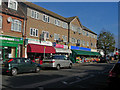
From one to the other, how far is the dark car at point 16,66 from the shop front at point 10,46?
6.79 m

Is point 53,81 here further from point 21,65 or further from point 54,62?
point 54,62

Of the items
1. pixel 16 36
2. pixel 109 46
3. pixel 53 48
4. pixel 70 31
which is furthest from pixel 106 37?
pixel 16 36

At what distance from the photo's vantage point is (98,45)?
51.1 meters

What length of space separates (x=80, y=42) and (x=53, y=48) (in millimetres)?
13985

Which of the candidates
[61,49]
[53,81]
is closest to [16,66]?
[53,81]

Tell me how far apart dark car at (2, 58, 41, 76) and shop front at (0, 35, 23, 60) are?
22.3ft

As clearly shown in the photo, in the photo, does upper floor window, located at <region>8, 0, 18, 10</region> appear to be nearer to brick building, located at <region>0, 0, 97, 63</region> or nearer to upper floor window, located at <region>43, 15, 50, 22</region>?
brick building, located at <region>0, 0, 97, 63</region>

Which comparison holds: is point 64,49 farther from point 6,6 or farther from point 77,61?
point 6,6

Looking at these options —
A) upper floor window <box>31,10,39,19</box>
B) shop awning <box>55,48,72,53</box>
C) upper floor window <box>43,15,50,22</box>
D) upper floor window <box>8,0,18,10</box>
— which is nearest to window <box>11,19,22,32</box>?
upper floor window <box>8,0,18,10</box>

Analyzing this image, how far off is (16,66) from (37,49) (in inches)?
425

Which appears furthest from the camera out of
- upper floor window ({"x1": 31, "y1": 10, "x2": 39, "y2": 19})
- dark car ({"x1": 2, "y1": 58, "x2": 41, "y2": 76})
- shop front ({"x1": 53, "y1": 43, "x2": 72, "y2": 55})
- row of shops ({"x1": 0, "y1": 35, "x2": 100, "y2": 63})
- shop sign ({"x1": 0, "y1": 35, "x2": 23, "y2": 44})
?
shop front ({"x1": 53, "y1": 43, "x2": 72, "y2": 55})

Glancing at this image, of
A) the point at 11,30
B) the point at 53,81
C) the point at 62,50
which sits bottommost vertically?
the point at 53,81

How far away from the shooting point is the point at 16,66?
12.4m

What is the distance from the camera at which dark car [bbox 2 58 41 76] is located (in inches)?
472
